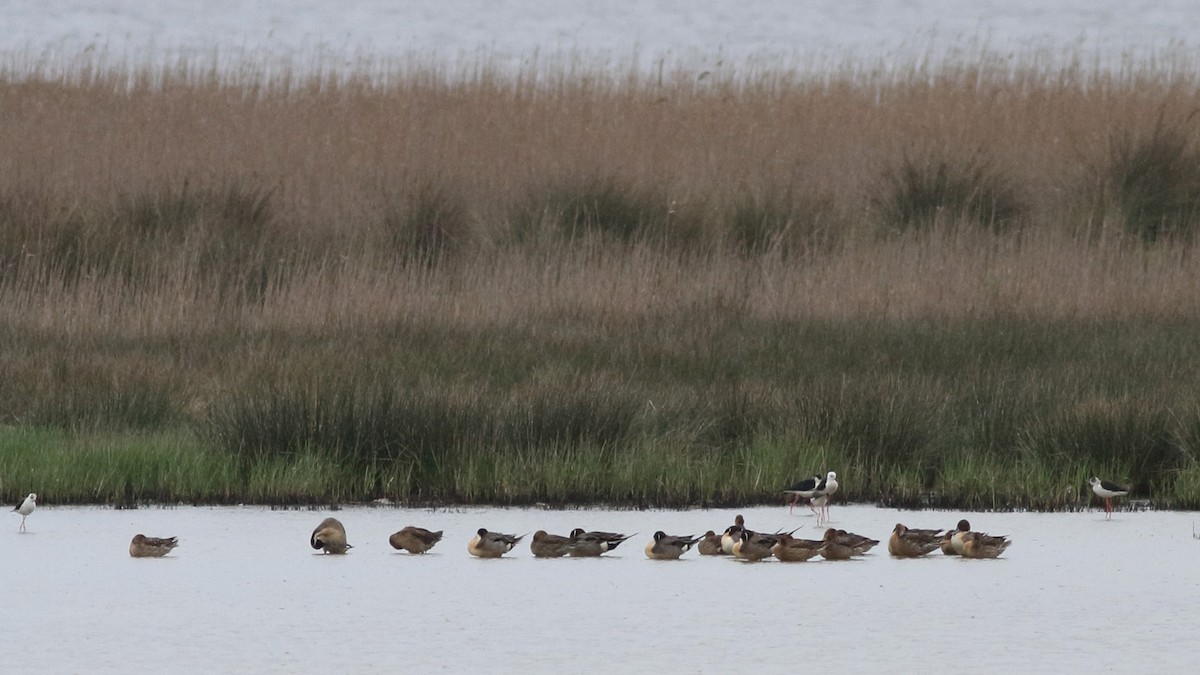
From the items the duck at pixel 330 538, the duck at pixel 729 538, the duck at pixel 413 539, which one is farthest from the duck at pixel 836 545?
the duck at pixel 330 538

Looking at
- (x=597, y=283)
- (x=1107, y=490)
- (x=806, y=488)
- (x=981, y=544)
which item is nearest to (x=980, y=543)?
(x=981, y=544)

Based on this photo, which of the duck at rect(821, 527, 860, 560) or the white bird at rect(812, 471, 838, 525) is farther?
the white bird at rect(812, 471, 838, 525)

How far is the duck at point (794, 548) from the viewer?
742cm

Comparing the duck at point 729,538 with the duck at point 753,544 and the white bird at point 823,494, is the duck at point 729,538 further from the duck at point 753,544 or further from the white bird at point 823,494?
the white bird at point 823,494

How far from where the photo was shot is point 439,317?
13.8 meters

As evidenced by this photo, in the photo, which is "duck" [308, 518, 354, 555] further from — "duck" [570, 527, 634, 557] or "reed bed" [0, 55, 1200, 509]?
"reed bed" [0, 55, 1200, 509]

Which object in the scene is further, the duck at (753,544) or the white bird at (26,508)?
the white bird at (26,508)

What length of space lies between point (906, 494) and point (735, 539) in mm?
1757

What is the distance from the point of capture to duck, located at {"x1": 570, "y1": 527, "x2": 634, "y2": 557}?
7465 millimetres

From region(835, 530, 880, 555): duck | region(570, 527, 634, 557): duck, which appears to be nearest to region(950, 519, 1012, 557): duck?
region(835, 530, 880, 555): duck

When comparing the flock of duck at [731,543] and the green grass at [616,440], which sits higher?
the green grass at [616,440]

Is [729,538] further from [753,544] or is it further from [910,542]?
[910,542]

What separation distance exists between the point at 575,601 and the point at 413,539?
106 centimetres

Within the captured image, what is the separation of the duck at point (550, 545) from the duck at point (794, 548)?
2.68 ft
